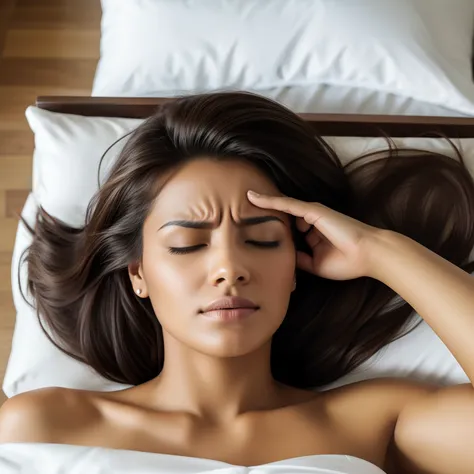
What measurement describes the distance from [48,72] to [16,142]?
347 mm

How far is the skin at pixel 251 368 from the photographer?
133 centimetres

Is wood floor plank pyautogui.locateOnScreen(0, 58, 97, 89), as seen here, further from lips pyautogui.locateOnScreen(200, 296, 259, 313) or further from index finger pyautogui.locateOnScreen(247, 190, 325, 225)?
lips pyautogui.locateOnScreen(200, 296, 259, 313)

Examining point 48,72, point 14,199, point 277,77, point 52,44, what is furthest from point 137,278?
point 52,44

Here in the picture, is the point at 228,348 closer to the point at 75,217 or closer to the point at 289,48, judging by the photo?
the point at 75,217

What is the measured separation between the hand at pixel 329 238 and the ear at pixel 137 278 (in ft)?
0.91

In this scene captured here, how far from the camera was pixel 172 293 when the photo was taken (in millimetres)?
1350

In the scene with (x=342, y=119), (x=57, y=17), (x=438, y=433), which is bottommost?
(x=438, y=433)

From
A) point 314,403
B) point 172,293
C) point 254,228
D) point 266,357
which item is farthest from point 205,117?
point 314,403

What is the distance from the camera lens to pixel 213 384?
1.45 m

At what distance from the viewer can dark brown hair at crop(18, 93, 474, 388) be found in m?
1.52

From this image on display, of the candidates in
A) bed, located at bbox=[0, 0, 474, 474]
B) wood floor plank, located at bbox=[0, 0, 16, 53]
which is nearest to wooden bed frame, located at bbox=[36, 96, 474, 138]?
bed, located at bbox=[0, 0, 474, 474]

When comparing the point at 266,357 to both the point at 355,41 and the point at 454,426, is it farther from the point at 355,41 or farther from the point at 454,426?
the point at 355,41

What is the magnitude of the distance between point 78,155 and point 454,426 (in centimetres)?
99

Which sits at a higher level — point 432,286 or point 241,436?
point 432,286
